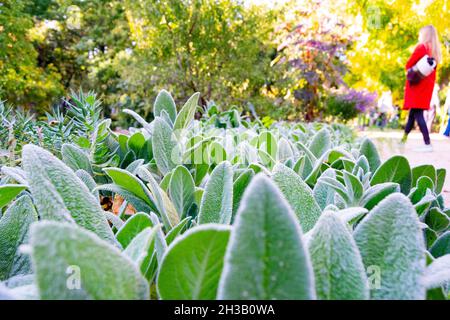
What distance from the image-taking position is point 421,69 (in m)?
8.35

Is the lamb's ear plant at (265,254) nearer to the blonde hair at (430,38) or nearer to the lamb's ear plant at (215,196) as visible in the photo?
the lamb's ear plant at (215,196)

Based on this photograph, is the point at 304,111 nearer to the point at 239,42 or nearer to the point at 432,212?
the point at 239,42

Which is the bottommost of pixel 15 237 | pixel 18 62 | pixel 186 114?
pixel 15 237

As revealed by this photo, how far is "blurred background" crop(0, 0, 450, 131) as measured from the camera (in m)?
7.45

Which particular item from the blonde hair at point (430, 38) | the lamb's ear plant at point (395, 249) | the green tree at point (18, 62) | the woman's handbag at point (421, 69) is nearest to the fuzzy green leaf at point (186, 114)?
A: the lamb's ear plant at point (395, 249)

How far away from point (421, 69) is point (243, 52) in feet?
12.2

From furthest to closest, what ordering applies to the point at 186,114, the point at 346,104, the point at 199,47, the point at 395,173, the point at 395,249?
the point at 346,104, the point at 199,47, the point at 186,114, the point at 395,173, the point at 395,249

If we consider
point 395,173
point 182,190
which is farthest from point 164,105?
point 395,173

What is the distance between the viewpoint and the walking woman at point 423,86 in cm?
827

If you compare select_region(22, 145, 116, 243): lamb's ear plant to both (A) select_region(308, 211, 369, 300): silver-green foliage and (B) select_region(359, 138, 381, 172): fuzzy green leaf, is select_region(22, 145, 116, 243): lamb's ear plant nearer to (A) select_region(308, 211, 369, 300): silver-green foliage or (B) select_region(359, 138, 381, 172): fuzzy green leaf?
(A) select_region(308, 211, 369, 300): silver-green foliage

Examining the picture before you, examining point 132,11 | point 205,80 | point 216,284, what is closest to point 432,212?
point 216,284

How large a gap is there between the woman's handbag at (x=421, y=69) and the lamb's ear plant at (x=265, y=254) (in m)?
9.04

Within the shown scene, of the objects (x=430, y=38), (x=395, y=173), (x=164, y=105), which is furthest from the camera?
(x=430, y=38)

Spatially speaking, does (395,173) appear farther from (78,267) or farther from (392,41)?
(392,41)
